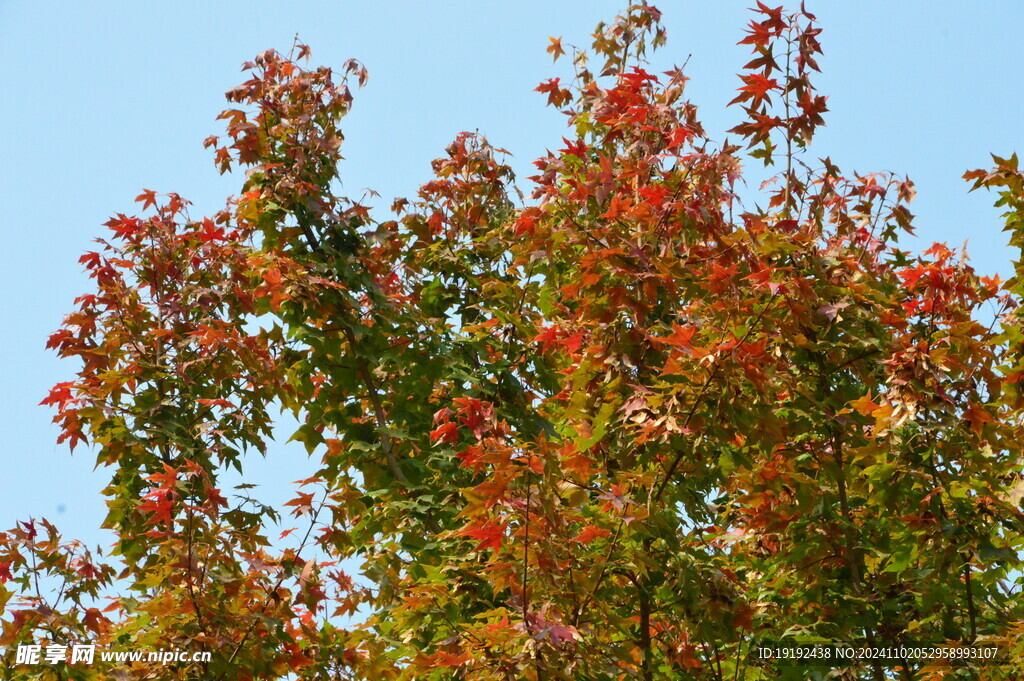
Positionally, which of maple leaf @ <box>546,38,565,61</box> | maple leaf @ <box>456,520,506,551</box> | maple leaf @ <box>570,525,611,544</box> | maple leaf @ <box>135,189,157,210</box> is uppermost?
maple leaf @ <box>546,38,565,61</box>

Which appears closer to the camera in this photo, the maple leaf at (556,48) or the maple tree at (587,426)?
the maple tree at (587,426)

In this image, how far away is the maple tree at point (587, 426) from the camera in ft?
14.8

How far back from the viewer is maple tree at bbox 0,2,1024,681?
14.8 feet

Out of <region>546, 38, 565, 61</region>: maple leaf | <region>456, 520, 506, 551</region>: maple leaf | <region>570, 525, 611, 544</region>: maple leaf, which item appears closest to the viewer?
<region>456, 520, 506, 551</region>: maple leaf

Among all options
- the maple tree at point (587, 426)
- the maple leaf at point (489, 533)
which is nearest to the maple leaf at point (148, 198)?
the maple tree at point (587, 426)

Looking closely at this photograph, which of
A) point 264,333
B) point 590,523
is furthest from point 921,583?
point 264,333

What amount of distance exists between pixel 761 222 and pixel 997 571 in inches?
83.5

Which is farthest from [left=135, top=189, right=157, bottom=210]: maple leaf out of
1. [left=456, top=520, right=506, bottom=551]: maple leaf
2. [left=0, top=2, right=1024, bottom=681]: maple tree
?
[left=456, top=520, right=506, bottom=551]: maple leaf

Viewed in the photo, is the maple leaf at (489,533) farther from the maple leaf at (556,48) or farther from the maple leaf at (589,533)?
the maple leaf at (556,48)

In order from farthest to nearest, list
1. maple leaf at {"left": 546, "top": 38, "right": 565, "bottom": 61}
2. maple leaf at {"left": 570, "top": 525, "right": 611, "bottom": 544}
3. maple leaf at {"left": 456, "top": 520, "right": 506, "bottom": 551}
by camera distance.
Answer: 1. maple leaf at {"left": 546, "top": 38, "right": 565, "bottom": 61}
2. maple leaf at {"left": 570, "top": 525, "right": 611, "bottom": 544}
3. maple leaf at {"left": 456, "top": 520, "right": 506, "bottom": 551}

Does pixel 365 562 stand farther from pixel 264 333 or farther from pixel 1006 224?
pixel 1006 224

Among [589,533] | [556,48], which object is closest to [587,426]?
[589,533]

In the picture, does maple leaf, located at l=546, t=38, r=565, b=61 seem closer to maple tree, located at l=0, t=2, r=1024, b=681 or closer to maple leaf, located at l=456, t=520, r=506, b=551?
maple tree, located at l=0, t=2, r=1024, b=681

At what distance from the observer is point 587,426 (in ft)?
15.5
